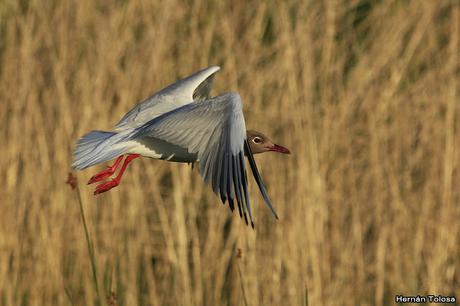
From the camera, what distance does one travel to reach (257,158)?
545 cm

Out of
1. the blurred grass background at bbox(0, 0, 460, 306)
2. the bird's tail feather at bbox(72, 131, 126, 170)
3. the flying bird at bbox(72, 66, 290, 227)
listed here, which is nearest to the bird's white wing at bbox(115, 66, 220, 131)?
the flying bird at bbox(72, 66, 290, 227)

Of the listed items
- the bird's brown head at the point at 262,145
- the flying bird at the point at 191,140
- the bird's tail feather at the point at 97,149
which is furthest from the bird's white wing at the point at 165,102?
the bird's brown head at the point at 262,145

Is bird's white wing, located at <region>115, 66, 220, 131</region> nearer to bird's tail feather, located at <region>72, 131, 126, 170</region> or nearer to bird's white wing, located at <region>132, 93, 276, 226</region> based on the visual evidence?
bird's tail feather, located at <region>72, 131, 126, 170</region>

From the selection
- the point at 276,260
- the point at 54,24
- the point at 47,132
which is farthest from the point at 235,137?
the point at 54,24

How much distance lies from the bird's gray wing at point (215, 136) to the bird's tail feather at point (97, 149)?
12 centimetres

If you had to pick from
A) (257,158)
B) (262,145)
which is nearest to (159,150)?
(262,145)

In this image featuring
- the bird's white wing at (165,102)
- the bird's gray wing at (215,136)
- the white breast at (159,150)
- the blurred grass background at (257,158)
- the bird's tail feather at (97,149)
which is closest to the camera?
the bird's gray wing at (215,136)

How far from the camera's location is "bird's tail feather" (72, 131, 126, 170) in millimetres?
4086

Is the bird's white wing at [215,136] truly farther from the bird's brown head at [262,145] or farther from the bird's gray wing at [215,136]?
the bird's brown head at [262,145]

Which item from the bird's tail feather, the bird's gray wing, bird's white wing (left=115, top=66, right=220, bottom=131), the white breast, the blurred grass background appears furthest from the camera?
the blurred grass background

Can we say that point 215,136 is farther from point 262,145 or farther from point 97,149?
point 262,145

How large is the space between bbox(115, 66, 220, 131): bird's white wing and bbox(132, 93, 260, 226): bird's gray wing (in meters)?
Answer: 0.41

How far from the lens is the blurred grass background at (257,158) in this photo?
502 cm

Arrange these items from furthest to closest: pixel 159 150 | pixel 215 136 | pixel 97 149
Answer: pixel 159 150
pixel 97 149
pixel 215 136
